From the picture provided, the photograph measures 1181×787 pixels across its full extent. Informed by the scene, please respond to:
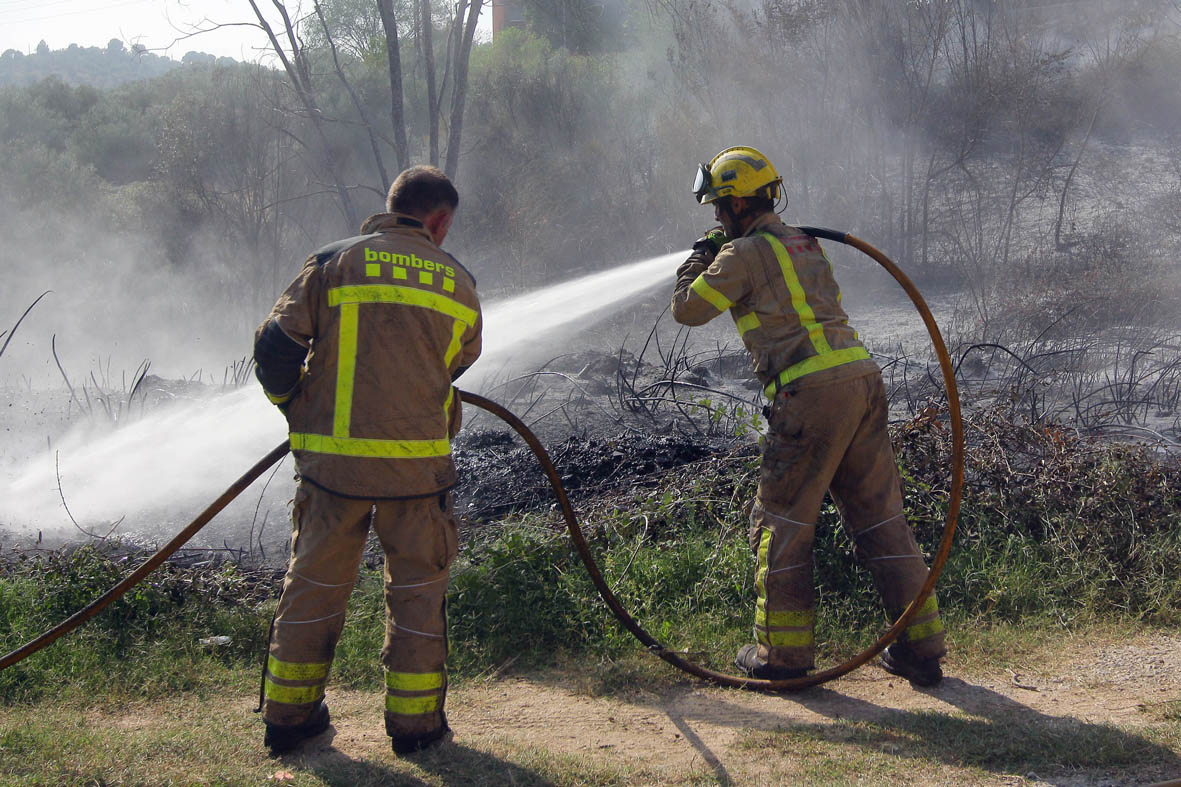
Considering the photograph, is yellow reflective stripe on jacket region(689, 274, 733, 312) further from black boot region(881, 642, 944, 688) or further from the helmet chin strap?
black boot region(881, 642, 944, 688)

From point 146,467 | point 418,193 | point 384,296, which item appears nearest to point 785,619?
point 384,296

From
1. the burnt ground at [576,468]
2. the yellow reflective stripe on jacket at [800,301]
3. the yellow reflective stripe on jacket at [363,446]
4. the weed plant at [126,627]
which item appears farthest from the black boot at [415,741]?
the burnt ground at [576,468]

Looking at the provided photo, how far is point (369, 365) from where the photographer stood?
2.99 metres

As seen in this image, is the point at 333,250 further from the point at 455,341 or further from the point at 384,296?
the point at 455,341

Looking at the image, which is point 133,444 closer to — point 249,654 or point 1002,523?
point 249,654

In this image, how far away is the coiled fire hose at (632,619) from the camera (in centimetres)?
329

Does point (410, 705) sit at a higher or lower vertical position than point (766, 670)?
higher

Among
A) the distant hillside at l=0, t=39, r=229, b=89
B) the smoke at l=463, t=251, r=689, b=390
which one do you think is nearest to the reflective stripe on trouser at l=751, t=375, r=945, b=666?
the smoke at l=463, t=251, r=689, b=390

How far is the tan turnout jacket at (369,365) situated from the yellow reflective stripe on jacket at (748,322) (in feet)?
4.03

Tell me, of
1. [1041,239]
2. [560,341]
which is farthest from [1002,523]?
[1041,239]

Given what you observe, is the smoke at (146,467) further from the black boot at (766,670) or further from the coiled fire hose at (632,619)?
the black boot at (766,670)

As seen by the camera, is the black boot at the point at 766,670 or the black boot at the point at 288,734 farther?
the black boot at the point at 766,670

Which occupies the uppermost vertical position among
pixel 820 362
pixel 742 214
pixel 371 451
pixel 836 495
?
pixel 742 214

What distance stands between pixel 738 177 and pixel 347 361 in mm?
1736
